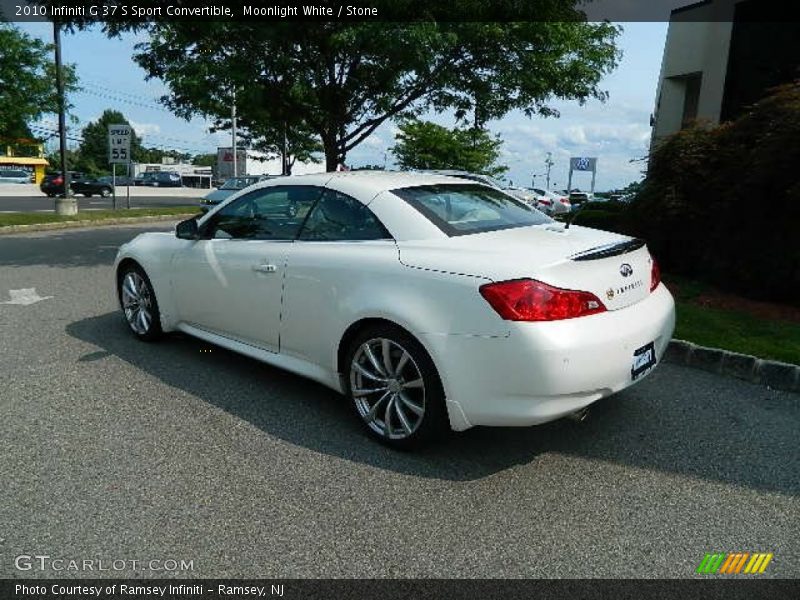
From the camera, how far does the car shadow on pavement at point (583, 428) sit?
3.18 metres

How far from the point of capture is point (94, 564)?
2.32m

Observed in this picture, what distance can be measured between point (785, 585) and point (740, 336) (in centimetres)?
354

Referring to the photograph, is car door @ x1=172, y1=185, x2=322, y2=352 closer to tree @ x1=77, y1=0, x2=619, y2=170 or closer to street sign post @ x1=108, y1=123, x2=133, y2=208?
tree @ x1=77, y1=0, x2=619, y2=170

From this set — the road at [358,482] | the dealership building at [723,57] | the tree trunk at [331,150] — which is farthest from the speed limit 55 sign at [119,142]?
the road at [358,482]

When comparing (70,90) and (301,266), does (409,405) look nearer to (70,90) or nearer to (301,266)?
(301,266)

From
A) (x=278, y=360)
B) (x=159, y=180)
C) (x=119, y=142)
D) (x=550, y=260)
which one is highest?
(x=119, y=142)

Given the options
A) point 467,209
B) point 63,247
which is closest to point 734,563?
point 467,209

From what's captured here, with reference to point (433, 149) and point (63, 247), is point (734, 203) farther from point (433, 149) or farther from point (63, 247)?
point (433, 149)

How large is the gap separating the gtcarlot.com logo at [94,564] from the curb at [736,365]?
4198mm

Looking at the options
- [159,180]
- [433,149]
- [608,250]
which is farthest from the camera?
[159,180]

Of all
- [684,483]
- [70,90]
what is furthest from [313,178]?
[70,90]

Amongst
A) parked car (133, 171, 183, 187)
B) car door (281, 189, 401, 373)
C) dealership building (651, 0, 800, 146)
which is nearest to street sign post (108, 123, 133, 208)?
dealership building (651, 0, 800, 146)

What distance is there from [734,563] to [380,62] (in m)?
9.63

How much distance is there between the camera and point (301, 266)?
3633 mm
